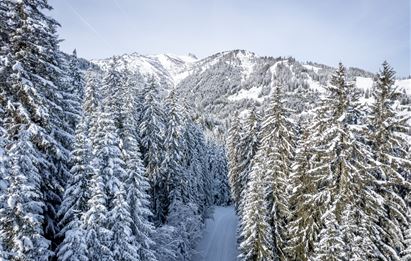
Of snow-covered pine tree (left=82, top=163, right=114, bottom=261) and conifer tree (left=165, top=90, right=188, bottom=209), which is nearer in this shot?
snow-covered pine tree (left=82, top=163, right=114, bottom=261)

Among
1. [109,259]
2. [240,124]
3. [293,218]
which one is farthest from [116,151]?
[240,124]

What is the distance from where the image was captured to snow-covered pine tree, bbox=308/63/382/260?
20.8m

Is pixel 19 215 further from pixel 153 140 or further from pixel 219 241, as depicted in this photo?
pixel 219 241

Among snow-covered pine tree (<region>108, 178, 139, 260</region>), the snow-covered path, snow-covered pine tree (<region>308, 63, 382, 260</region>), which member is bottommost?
the snow-covered path

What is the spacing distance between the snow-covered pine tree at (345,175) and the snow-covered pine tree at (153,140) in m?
18.4

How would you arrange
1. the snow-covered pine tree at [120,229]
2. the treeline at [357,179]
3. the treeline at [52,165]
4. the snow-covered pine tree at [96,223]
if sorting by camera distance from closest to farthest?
the treeline at [52,165], the snow-covered pine tree at [96,223], the treeline at [357,179], the snow-covered pine tree at [120,229]

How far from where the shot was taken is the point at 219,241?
52938 millimetres

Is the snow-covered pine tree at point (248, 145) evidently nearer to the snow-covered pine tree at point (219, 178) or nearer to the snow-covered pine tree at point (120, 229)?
the snow-covered pine tree at point (120, 229)

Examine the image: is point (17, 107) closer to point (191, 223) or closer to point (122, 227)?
point (122, 227)

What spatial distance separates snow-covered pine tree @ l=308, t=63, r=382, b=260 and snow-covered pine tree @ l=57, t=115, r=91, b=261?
44.4 feet

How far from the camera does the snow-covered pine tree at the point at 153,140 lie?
1489 inches

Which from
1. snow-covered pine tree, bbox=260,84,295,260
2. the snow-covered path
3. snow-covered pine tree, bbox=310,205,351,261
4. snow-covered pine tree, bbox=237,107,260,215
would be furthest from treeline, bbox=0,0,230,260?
the snow-covered path

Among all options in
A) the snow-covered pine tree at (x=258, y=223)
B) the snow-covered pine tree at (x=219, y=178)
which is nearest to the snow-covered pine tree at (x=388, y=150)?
the snow-covered pine tree at (x=258, y=223)

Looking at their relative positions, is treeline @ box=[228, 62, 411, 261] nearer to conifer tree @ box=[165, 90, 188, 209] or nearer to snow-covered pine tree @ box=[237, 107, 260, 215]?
conifer tree @ box=[165, 90, 188, 209]
